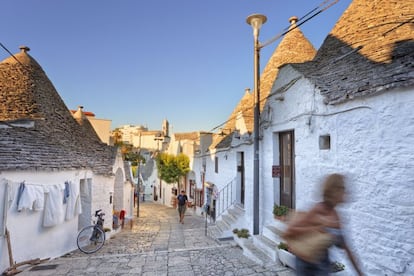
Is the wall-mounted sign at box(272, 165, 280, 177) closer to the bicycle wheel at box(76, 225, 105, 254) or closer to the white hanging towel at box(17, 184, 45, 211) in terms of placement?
the white hanging towel at box(17, 184, 45, 211)

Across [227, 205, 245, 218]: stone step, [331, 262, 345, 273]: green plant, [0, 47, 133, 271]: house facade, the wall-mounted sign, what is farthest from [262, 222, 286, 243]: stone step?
[0, 47, 133, 271]: house facade

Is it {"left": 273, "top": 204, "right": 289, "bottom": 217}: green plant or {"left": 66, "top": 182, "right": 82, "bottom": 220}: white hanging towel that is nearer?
{"left": 273, "top": 204, "right": 289, "bottom": 217}: green plant

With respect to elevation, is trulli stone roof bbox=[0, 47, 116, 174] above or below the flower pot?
above

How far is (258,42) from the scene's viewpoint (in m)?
7.02

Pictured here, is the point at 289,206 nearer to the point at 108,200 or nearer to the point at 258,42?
the point at 258,42

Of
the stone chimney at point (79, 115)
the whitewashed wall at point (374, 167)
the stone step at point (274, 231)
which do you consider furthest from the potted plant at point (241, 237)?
the stone chimney at point (79, 115)

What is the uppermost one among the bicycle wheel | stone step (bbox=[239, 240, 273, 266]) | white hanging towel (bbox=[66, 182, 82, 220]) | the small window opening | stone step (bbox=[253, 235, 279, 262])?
the small window opening

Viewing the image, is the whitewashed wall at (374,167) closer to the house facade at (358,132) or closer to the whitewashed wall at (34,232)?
the house facade at (358,132)

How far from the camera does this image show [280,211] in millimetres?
6824

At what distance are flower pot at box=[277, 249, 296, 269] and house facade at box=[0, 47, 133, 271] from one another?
585cm

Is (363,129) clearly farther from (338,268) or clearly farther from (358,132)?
(338,268)

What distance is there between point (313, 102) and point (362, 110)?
1.28m

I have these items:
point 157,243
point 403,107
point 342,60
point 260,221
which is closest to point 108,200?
point 157,243

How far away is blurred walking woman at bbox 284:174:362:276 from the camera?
240 cm
